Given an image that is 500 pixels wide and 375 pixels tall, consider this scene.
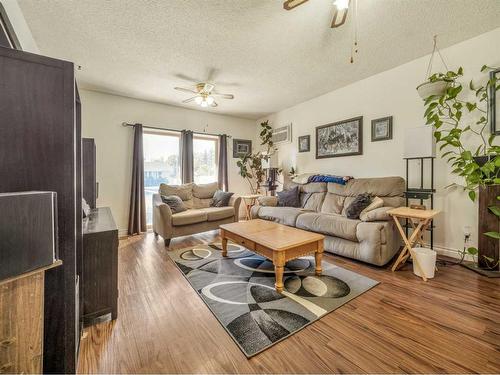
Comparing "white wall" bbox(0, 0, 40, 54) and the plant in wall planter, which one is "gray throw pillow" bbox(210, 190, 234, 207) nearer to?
"white wall" bbox(0, 0, 40, 54)

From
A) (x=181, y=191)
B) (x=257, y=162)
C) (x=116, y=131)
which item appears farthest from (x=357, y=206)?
(x=116, y=131)

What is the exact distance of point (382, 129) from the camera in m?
3.30

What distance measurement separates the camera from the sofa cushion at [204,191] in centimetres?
427

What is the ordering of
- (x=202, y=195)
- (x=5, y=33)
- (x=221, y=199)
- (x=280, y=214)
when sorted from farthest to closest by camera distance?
(x=202, y=195) < (x=221, y=199) < (x=280, y=214) < (x=5, y=33)

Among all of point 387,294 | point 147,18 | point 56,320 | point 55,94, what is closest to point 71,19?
point 147,18

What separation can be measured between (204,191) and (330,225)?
246cm

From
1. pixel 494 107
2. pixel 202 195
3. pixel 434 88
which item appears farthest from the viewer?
pixel 202 195

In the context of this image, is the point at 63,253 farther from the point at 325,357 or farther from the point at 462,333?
the point at 462,333

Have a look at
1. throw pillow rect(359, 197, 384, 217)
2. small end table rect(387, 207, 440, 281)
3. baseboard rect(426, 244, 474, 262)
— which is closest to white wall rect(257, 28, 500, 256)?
baseboard rect(426, 244, 474, 262)

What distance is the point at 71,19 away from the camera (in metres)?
2.08

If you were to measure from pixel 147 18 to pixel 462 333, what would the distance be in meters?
3.49

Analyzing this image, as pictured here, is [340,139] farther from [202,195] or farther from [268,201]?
[202,195]

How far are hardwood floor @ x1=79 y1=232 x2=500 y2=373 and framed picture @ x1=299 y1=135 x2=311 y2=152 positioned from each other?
2911 mm

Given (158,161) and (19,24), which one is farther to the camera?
(158,161)
